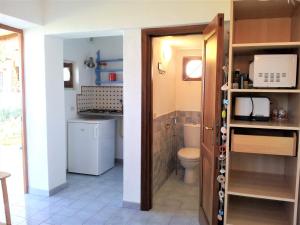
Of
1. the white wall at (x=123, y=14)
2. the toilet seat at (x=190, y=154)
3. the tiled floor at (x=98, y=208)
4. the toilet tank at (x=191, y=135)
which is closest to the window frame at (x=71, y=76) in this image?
the white wall at (x=123, y=14)

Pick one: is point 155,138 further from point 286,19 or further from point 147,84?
point 286,19

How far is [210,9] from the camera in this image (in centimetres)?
232

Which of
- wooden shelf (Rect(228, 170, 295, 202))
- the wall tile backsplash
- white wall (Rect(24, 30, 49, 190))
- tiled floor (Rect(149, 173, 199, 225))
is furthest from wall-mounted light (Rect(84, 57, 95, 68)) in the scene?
wooden shelf (Rect(228, 170, 295, 202))

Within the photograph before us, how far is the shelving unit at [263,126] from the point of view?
1.85 m

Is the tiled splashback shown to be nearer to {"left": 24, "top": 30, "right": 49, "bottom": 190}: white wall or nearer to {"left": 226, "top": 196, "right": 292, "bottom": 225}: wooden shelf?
{"left": 24, "top": 30, "right": 49, "bottom": 190}: white wall

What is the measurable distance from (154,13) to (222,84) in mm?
1078

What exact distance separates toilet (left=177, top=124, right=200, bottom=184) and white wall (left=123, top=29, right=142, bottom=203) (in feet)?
3.20

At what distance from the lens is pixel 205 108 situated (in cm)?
232

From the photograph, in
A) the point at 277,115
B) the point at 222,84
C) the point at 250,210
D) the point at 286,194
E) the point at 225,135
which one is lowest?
the point at 250,210

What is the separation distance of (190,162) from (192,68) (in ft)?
5.13

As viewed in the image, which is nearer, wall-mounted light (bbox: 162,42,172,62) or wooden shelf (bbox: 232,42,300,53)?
wooden shelf (bbox: 232,42,300,53)

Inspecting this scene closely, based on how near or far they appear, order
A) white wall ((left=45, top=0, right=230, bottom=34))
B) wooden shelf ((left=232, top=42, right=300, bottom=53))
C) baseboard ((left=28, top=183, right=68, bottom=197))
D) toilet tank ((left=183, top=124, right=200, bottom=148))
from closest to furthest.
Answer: wooden shelf ((left=232, top=42, right=300, bottom=53)), white wall ((left=45, top=0, right=230, bottom=34)), baseboard ((left=28, top=183, right=68, bottom=197)), toilet tank ((left=183, top=124, right=200, bottom=148))

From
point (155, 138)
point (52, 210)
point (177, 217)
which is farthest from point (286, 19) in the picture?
point (52, 210)

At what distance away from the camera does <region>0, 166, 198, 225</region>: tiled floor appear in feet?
8.34
